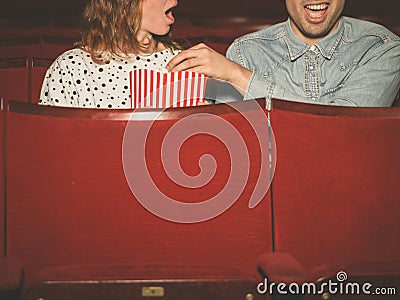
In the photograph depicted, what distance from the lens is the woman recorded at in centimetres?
47

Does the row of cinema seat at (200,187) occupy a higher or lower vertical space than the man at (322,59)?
lower

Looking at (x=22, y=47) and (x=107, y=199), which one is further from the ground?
(x=22, y=47)

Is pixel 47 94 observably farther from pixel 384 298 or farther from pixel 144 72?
pixel 384 298

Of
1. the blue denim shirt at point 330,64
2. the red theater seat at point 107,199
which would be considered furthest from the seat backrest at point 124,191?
the blue denim shirt at point 330,64

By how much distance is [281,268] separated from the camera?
0.94 feet

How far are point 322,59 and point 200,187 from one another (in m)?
0.20

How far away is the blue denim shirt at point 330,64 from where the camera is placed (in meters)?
0.44

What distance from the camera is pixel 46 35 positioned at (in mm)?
655

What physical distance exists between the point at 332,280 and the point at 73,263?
0.41 ft

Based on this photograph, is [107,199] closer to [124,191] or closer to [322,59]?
[124,191]

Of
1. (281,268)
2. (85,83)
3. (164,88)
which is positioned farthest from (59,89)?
(281,268)

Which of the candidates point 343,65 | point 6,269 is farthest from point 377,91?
point 6,269

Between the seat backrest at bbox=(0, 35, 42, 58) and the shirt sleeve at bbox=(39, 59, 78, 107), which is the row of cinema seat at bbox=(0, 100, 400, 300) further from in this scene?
the seat backrest at bbox=(0, 35, 42, 58)

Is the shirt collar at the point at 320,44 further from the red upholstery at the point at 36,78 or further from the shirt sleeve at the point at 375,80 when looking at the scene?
the red upholstery at the point at 36,78
